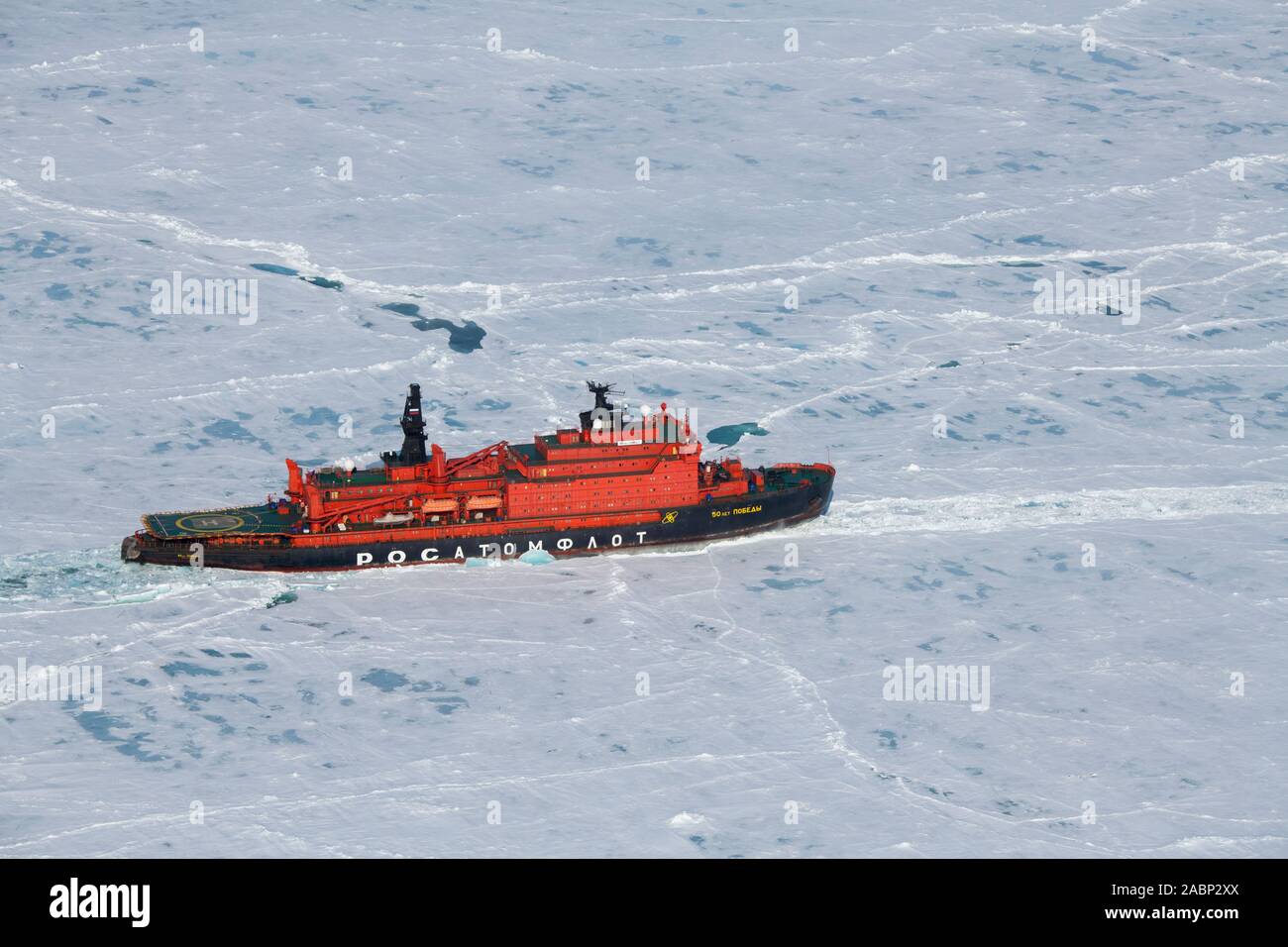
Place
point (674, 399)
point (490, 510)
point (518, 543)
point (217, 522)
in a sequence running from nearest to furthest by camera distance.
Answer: point (217, 522), point (518, 543), point (490, 510), point (674, 399)

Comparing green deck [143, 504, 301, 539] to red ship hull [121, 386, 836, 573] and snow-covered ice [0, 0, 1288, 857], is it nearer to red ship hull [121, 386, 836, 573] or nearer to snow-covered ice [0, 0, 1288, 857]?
red ship hull [121, 386, 836, 573]

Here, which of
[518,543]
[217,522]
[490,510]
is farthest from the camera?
[490,510]

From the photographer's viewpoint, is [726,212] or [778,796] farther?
[726,212]

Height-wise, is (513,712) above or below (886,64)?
below

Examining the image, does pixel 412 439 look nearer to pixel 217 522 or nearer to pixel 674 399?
pixel 217 522

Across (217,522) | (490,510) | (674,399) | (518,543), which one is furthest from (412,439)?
(674,399)

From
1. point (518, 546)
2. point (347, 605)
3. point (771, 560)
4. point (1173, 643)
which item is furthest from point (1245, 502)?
point (347, 605)

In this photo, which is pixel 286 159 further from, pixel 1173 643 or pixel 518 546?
pixel 1173 643
